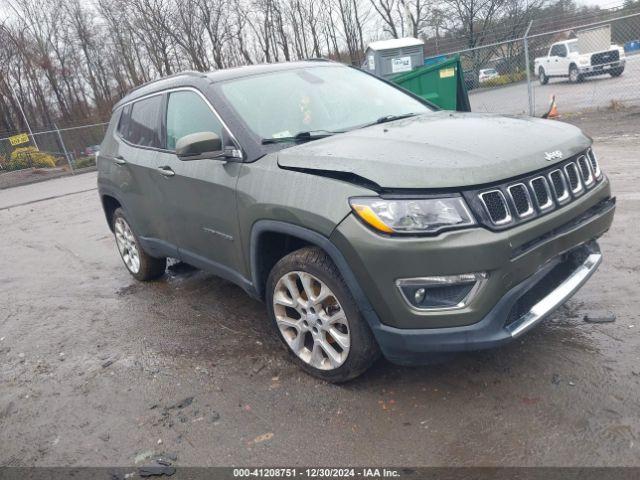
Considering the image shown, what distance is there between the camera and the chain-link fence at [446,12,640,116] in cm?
1423

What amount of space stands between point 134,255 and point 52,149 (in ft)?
77.5

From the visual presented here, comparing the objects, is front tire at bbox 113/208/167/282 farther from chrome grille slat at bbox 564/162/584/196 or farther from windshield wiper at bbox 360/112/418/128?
chrome grille slat at bbox 564/162/584/196

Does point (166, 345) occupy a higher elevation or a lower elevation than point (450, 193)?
lower

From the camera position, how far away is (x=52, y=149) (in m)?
25.3

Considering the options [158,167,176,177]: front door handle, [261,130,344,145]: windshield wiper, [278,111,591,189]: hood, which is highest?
[261,130,344,145]: windshield wiper

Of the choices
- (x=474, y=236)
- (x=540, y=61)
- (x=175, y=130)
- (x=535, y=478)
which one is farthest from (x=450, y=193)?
(x=540, y=61)

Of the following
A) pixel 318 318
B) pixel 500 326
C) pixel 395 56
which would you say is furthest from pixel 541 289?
pixel 395 56

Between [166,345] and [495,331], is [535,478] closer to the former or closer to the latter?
[495,331]

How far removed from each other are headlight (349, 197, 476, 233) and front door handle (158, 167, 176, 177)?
1.92 meters

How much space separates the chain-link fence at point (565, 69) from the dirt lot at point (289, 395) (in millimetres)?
10677

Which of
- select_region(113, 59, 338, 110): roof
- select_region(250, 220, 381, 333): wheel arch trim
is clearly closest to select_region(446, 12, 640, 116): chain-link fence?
select_region(113, 59, 338, 110): roof

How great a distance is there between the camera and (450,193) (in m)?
2.33

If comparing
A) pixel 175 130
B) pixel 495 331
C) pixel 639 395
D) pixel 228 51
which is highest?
pixel 228 51

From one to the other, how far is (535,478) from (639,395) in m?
0.81
